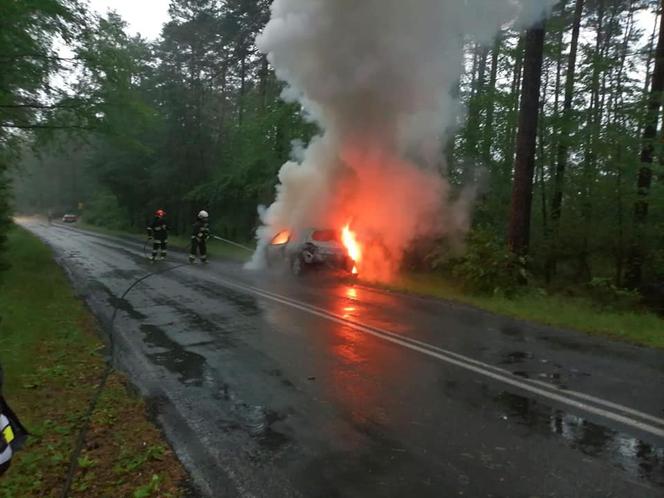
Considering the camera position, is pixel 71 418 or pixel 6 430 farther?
pixel 71 418

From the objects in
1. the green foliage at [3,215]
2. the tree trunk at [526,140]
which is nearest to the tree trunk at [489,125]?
the tree trunk at [526,140]

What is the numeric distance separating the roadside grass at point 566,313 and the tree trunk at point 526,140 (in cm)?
157

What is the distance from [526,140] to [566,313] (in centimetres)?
441

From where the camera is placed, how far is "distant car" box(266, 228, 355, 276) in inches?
573

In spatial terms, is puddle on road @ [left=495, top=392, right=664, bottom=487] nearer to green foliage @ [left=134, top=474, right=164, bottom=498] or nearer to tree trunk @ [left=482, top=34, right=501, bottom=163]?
green foliage @ [left=134, top=474, right=164, bottom=498]

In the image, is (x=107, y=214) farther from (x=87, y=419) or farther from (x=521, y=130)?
(x=87, y=419)

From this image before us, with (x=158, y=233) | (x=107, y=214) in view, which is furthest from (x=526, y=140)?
(x=107, y=214)

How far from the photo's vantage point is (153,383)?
582 cm

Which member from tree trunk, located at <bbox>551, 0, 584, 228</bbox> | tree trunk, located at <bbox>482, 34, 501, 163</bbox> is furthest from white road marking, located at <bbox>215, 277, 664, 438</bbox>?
tree trunk, located at <bbox>482, 34, 501, 163</bbox>

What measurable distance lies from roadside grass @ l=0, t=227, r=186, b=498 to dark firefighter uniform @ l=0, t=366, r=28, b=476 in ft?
3.83

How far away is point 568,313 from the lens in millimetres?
9422

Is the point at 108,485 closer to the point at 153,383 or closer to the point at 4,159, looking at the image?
the point at 153,383

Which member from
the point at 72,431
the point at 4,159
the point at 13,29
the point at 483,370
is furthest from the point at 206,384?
the point at 4,159

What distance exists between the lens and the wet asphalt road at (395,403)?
11.9ft
